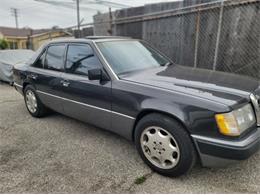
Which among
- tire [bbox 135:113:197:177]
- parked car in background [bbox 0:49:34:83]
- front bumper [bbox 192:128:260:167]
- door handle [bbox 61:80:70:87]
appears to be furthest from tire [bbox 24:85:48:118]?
parked car in background [bbox 0:49:34:83]

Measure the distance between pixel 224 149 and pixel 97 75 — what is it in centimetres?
171

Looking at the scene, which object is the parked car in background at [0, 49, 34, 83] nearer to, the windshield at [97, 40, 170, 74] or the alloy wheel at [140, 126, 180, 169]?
the windshield at [97, 40, 170, 74]

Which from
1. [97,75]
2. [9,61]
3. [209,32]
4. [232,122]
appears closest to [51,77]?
[97,75]

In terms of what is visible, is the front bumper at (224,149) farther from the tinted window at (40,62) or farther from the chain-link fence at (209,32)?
the tinted window at (40,62)

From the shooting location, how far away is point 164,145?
2.36 metres

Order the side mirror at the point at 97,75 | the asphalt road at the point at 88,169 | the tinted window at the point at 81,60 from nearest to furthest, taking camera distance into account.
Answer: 1. the asphalt road at the point at 88,169
2. the side mirror at the point at 97,75
3. the tinted window at the point at 81,60

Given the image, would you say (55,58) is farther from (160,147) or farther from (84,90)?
(160,147)

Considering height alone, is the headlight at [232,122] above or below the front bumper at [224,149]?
above

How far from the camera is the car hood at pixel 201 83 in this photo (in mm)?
2121

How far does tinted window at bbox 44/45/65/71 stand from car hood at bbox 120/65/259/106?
4.73 ft

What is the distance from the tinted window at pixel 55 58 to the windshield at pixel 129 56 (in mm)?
917

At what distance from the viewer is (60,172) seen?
8.36ft

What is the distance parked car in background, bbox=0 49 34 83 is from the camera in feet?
25.3

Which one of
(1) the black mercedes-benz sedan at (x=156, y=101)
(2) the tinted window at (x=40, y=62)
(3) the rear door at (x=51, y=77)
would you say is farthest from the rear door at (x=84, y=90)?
(2) the tinted window at (x=40, y=62)
